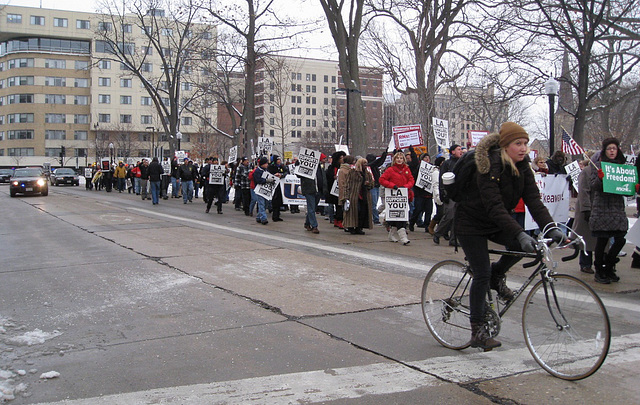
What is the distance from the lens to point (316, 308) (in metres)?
6.52

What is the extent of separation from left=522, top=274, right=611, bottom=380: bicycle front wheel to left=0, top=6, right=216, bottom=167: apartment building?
9159 centimetres

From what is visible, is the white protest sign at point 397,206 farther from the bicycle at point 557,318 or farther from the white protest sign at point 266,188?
the bicycle at point 557,318

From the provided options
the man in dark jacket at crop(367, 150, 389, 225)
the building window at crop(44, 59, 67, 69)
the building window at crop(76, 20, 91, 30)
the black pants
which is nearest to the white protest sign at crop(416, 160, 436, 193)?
the man in dark jacket at crop(367, 150, 389, 225)

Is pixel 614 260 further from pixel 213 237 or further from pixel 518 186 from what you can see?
pixel 213 237

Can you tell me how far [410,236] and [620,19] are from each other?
13316 mm

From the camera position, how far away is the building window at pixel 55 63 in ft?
310

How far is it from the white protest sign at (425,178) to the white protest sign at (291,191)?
5.41 meters

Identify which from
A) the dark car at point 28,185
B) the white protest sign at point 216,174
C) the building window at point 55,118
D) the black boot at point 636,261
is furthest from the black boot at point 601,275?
the building window at point 55,118

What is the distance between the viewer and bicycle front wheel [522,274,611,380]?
13.2ft

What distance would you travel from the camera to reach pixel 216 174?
19.9m

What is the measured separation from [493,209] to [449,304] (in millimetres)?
1075

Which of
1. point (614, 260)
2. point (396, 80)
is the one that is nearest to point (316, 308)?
point (614, 260)

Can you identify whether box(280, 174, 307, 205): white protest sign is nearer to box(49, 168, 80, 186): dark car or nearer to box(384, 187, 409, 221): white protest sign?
box(384, 187, 409, 221): white protest sign

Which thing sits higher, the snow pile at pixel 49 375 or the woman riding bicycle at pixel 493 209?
the woman riding bicycle at pixel 493 209
